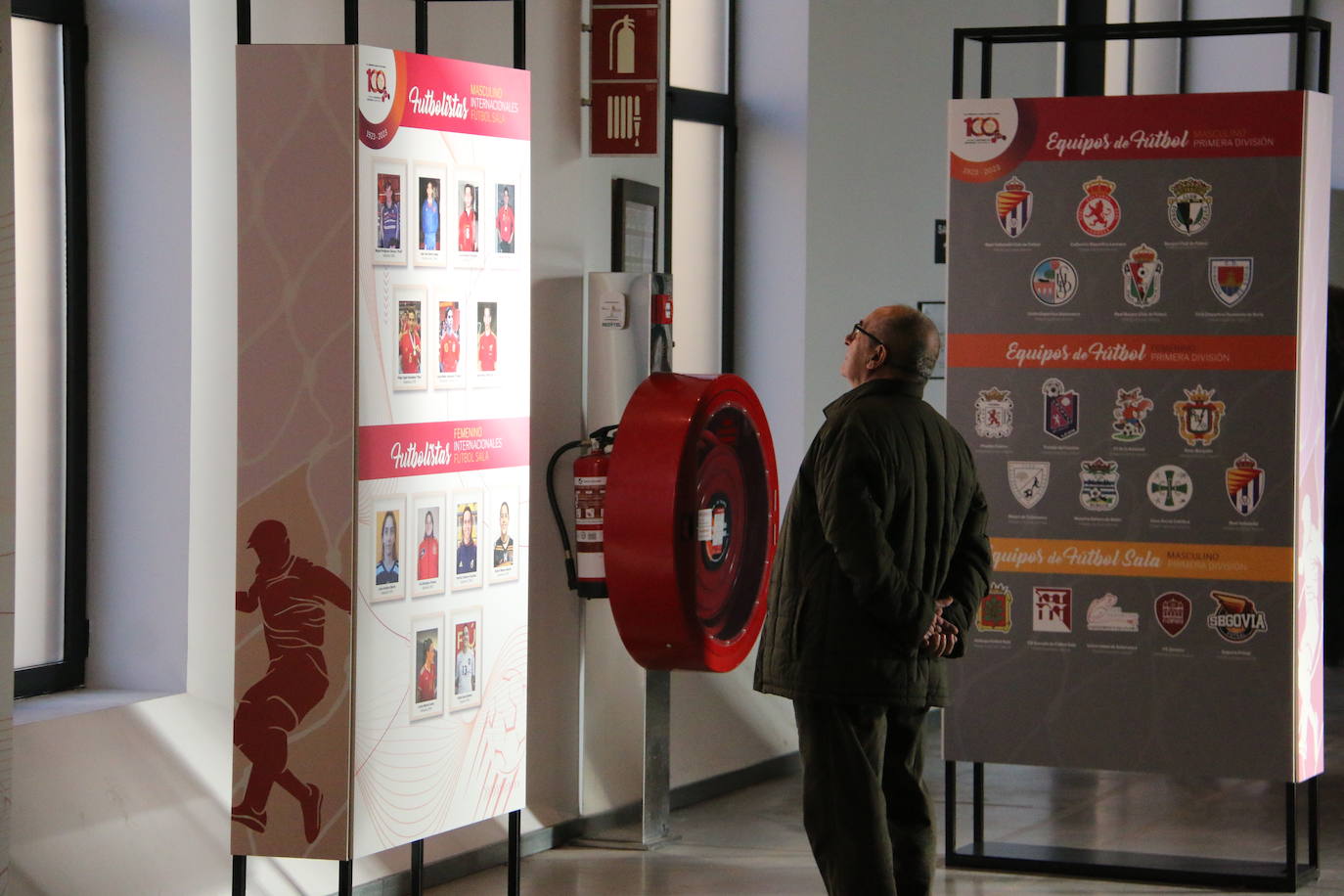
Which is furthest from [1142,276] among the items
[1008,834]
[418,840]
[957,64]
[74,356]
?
[74,356]

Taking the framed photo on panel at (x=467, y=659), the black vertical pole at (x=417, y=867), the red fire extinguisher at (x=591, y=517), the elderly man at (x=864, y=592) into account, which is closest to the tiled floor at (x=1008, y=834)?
the black vertical pole at (x=417, y=867)

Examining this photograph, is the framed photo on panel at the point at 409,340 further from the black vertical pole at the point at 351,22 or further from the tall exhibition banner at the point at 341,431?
the black vertical pole at the point at 351,22

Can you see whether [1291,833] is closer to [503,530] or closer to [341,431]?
[503,530]

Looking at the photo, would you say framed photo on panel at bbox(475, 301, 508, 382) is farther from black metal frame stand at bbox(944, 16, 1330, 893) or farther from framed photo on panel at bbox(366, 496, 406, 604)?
black metal frame stand at bbox(944, 16, 1330, 893)

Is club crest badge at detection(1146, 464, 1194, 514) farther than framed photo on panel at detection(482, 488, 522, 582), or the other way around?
club crest badge at detection(1146, 464, 1194, 514)

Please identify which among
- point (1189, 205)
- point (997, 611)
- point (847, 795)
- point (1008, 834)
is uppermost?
point (1189, 205)

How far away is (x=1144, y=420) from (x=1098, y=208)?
590mm

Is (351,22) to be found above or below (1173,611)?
above

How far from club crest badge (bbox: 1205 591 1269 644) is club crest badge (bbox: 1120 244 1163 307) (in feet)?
2.70

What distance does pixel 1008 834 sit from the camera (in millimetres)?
5555

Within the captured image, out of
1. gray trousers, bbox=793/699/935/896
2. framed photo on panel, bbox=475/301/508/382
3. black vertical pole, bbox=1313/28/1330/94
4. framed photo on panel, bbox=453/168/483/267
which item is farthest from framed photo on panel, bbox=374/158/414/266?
black vertical pole, bbox=1313/28/1330/94

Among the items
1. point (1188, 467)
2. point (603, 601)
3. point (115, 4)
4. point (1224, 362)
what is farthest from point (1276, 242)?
point (115, 4)

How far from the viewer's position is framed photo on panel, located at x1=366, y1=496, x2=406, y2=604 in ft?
12.4

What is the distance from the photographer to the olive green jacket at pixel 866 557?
375cm
